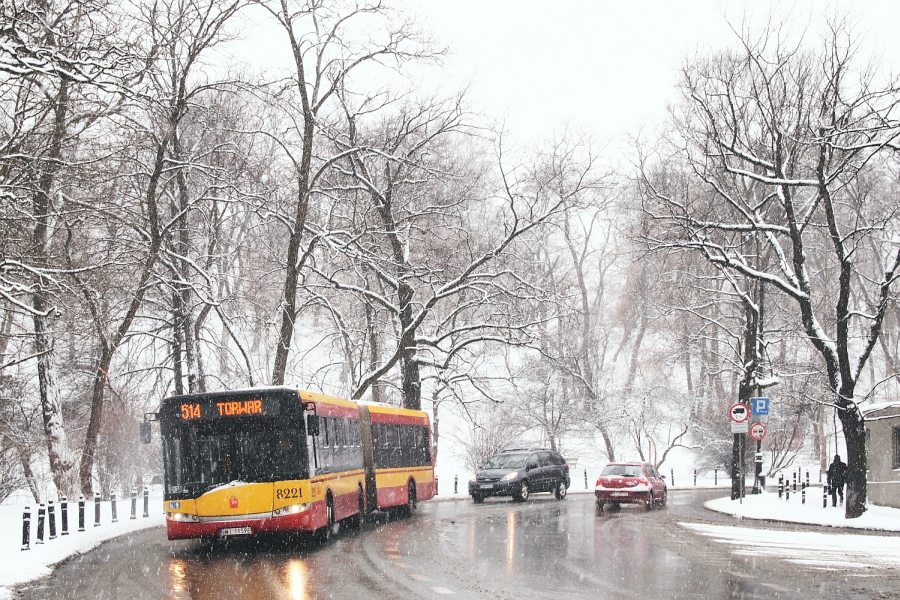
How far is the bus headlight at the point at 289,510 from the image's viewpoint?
17.5m

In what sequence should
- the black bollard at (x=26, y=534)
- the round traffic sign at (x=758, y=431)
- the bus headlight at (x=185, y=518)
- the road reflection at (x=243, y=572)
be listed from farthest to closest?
the round traffic sign at (x=758, y=431), the bus headlight at (x=185, y=518), the black bollard at (x=26, y=534), the road reflection at (x=243, y=572)

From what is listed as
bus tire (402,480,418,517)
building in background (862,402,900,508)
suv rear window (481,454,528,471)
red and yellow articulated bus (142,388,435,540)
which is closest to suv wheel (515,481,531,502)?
suv rear window (481,454,528,471)

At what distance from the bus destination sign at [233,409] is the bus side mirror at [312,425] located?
1.98 feet

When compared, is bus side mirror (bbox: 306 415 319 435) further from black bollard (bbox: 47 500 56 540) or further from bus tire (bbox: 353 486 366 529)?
bus tire (bbox: 353 486 366 529)

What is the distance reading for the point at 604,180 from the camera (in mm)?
34938

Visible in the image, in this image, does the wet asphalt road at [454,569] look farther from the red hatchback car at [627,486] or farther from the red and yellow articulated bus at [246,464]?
the red hatchback car at [627,486]

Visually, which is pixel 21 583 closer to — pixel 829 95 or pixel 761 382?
pixel 829 95

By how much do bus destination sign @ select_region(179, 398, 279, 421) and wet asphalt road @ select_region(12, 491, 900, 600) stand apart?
2.40m

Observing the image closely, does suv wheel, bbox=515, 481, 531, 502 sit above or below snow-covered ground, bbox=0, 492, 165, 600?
below

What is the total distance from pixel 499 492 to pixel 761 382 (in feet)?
30.8

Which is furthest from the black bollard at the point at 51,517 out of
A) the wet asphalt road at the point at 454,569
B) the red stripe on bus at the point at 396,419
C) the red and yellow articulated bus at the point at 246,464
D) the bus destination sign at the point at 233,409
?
the red stripe on bus at the point at 396,419

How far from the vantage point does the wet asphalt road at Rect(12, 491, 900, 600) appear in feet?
39.2

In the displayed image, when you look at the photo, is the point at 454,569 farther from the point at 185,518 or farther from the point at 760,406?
the point at 760,406

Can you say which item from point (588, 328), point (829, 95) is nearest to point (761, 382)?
point (829, 95)
